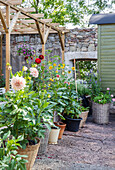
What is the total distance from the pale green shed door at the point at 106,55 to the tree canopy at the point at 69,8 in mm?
6751

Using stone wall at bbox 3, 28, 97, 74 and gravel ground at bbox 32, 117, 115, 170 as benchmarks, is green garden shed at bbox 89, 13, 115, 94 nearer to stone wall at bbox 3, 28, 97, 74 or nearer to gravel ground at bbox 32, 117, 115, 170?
stone wall at bbox 3, 28, 97, 74

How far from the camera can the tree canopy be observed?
12070 mm

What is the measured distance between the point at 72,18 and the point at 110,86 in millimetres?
7437

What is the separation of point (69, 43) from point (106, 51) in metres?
1.73

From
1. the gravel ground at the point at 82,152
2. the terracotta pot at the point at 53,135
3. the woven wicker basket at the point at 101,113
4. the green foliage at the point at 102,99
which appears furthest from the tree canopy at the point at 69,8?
the terracotta pot at the point at 53,135

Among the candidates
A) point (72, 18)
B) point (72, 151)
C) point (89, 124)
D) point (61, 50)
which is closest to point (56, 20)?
point (72, 18)

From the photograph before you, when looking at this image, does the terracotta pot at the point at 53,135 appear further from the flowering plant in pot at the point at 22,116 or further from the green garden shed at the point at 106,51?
the green garden shed at the point at 106,51

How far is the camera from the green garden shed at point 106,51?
5.68 m

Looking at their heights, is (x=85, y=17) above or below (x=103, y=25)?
above

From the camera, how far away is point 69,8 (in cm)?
1191

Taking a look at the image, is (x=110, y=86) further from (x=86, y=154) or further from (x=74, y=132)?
(x=86, y=154)

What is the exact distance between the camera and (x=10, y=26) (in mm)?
3770

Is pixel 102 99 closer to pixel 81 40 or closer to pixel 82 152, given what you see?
pixel 82 152

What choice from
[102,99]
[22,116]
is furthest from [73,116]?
[22,116]
